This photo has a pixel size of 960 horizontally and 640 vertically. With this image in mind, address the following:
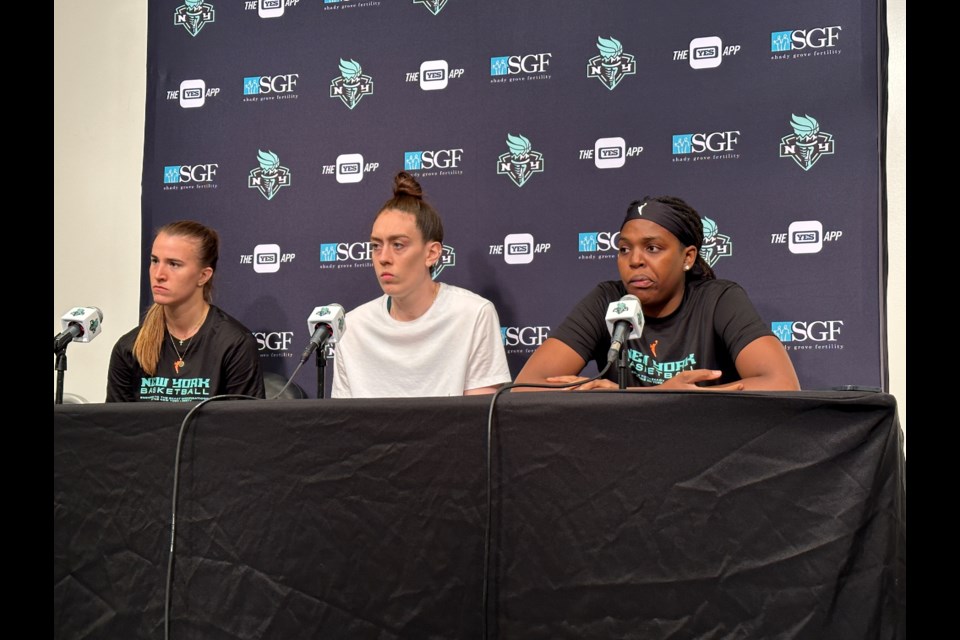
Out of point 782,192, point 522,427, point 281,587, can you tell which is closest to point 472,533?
point 522,427

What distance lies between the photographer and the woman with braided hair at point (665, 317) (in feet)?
9.19

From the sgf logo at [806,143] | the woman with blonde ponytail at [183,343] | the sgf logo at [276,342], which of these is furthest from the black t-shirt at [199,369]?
the sgf logo at [806,143]

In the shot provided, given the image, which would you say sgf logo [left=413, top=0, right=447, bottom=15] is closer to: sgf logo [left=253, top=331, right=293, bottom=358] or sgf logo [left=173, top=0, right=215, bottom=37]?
sgf logo [left=173, top=0, right=215, bottom=37]

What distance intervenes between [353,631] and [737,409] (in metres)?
0.73

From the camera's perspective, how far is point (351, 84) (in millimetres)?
4160

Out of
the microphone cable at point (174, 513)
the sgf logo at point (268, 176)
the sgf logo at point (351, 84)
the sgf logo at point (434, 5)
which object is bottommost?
the microphone cable at point (174, 513)

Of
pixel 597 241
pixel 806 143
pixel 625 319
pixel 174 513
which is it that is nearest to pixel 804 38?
pixel 806 143

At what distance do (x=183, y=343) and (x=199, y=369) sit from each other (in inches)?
5.8

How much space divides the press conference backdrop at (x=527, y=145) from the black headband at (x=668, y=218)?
0.70 metres

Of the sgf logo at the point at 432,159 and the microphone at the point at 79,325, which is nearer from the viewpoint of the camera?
the microphone at the point at 79,325

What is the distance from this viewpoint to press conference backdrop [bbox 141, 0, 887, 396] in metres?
3.55

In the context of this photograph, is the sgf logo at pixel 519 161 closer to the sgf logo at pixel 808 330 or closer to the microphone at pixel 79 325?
the sgf logo at pixel 808 330

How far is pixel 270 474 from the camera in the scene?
5.34ft

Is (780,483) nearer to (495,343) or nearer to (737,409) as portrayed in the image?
(737,409)
